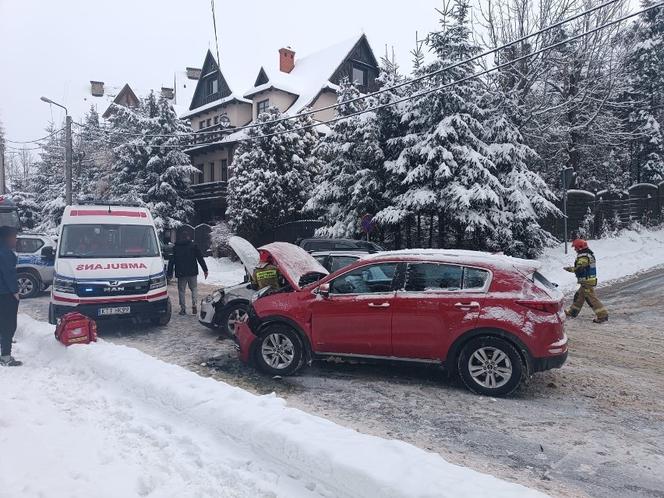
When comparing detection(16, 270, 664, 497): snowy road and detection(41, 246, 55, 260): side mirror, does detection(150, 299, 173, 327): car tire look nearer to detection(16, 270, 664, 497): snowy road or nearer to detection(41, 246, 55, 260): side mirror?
detection(16, 270, 664, 497): snowy road

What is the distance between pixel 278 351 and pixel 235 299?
7.58ft

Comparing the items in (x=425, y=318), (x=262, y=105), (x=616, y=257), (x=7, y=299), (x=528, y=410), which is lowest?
(x=528, y=410)

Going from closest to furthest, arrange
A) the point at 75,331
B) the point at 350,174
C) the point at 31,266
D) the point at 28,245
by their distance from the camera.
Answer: the point at 75,331
the point at 31,266
the point at 28,245
the point at 350,174

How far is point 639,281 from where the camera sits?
45.0 ft

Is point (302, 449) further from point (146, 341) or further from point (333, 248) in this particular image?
point (333, 248)

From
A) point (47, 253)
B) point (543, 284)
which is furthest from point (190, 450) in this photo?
point (47, 253)

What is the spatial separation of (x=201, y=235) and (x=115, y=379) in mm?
22274

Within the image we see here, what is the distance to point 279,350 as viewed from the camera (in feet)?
20.7

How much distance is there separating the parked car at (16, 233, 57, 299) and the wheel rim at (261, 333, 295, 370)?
10.2m

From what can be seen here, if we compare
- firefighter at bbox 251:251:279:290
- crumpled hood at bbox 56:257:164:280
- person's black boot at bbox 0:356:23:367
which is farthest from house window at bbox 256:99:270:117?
person's black boot at bbox 0:356:23:367

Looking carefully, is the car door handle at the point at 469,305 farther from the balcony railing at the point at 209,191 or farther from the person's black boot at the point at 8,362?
the balcony railing at the point at 209,191

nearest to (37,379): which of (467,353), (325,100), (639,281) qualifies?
(467,353)

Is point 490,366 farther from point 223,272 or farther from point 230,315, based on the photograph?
point 223,272

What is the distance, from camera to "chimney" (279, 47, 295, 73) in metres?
34.2
